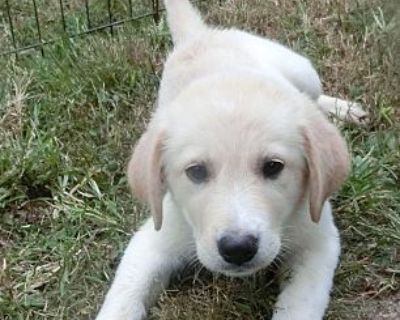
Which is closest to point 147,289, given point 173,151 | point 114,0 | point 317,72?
point 173,151

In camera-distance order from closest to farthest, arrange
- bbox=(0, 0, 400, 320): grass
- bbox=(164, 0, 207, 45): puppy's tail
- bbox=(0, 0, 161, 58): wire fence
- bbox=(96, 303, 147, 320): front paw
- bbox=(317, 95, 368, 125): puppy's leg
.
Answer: bbox=(96, 303, 147, 320): front paw, bbox=(0, 0, 400, 320): grass, bbox=(317, 95, 368, 125): puppy's leg, bbox=(164, 0, 207, 45): puppy's tail, bbox=(0, 0, 161, 58): wire fence

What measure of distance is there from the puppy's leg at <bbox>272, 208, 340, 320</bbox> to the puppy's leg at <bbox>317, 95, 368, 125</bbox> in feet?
3.20

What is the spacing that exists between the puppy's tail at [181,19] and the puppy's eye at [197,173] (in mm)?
1525

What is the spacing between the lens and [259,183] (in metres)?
3.60

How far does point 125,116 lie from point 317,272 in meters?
1.65

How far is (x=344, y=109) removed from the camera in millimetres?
5105

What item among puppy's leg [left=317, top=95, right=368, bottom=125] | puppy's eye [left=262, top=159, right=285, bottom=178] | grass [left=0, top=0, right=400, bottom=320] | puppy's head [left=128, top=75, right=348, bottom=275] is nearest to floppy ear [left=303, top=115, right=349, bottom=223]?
puppy's head [left=128, top=75, right=348, bottom=275]

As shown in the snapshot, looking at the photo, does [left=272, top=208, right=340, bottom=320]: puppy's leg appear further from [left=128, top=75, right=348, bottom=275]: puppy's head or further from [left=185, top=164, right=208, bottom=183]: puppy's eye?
[left=185, top=164, right=208, bottom=183]: puppy's eye

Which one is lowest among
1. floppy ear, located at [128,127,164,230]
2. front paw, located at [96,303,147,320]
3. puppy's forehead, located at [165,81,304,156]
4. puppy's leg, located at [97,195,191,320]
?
front paw, located at [96,303,147,320]

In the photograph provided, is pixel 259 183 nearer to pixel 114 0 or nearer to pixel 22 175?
pixel 22 175

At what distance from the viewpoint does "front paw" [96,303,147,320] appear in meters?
3.96

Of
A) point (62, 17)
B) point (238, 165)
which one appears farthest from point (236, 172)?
point (62, 17)

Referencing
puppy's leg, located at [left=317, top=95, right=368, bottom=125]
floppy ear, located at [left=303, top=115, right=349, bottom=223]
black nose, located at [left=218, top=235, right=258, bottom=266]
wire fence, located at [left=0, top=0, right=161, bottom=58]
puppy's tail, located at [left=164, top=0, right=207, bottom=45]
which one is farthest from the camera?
wire fence, located at [left=0, top=0, right=161, bottom=58]

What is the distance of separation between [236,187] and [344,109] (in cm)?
168
